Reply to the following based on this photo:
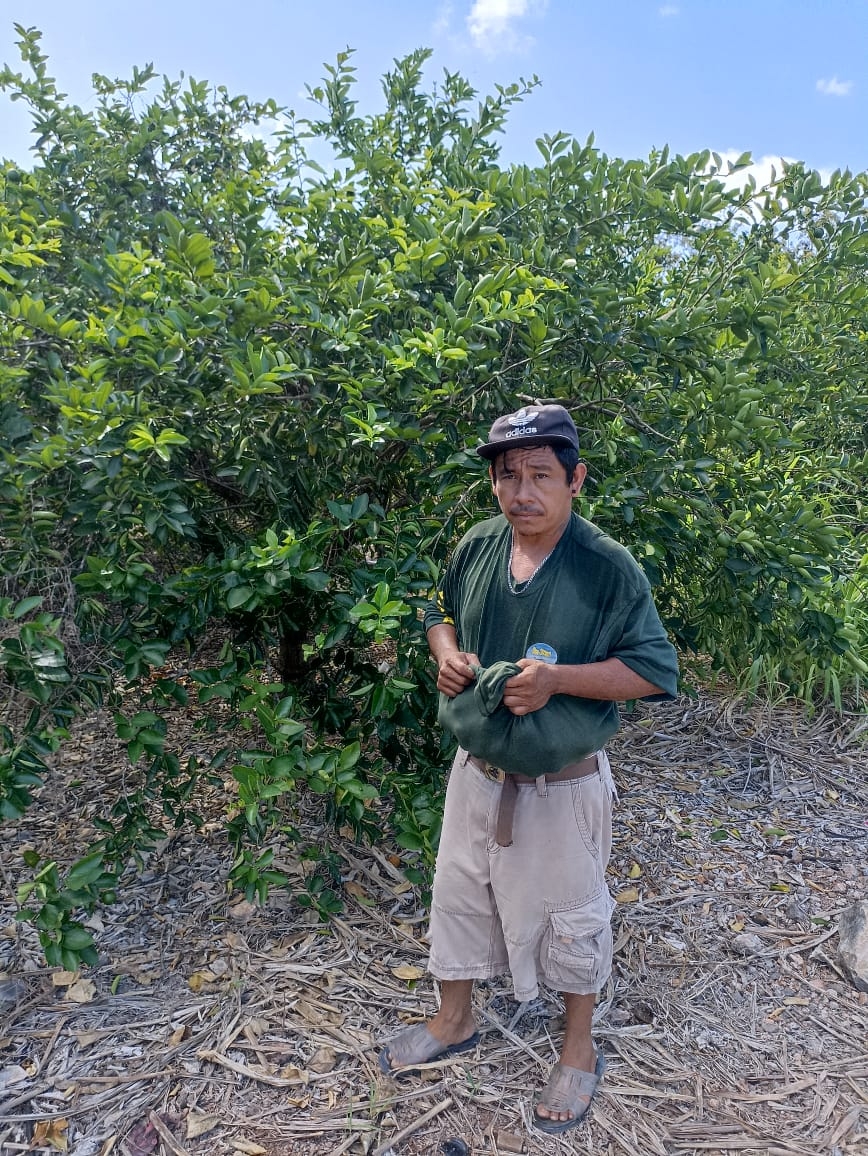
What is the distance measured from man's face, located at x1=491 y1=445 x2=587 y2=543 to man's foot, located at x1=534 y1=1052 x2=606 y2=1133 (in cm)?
151

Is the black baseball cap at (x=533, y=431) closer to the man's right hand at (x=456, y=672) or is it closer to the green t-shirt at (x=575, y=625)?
the green t-shirt at (x=575, y=625)

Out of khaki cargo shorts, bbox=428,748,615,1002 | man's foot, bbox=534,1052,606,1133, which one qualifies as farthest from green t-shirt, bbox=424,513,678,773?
man's foot, bbox=534,1052,606,1133

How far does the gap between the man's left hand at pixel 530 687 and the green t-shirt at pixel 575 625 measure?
0.06m

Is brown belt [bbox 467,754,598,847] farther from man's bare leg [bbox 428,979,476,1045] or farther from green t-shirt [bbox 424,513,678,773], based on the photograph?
man's bare leg [bbox 428,979,476,1045]

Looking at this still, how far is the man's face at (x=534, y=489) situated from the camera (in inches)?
72.4

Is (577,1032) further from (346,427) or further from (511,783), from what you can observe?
(346,427)

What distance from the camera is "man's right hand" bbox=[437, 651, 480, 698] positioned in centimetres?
188

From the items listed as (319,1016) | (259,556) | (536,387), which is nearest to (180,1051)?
(319,1016)

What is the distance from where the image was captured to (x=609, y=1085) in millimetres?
2211

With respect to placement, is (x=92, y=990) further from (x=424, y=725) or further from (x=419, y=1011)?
(x=424, y=725)

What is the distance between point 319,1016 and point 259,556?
1428mm

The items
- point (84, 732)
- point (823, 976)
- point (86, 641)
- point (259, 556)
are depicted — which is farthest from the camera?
point (84, 732)

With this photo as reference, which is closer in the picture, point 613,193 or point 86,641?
point 86,641

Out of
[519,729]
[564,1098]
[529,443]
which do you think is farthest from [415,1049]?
[529,443]
